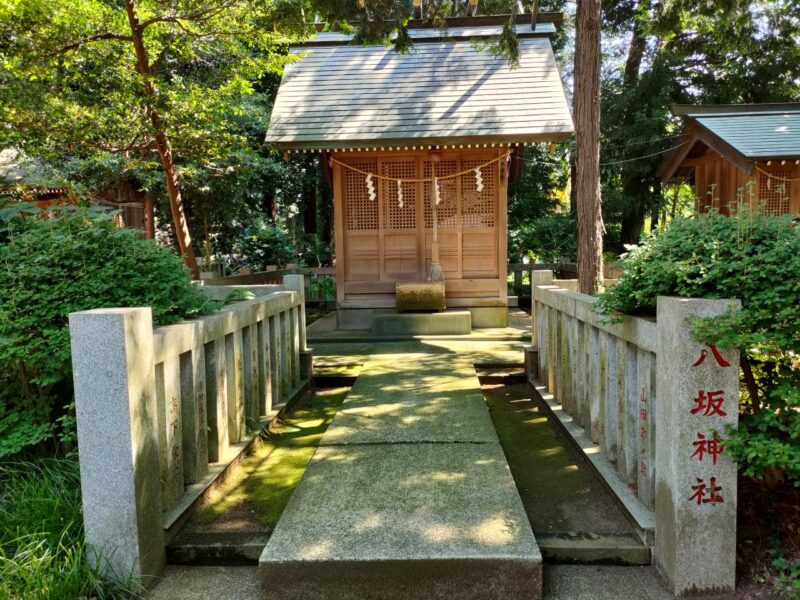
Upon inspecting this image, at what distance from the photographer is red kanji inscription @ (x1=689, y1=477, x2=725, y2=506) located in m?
2.61

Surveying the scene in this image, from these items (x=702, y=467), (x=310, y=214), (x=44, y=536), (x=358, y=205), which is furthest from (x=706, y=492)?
(x=310, y=214)

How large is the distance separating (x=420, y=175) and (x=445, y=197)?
63 cm

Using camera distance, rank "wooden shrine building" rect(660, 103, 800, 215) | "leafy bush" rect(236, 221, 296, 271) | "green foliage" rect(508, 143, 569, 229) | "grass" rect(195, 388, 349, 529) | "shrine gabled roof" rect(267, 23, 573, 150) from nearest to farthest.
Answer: "grass" rect(195, 388, 349, 529) → "shrine gabled roof" rect(267, 23, 573, 150) → "wooden shrine building" rect(660, 103, 800, 215) → "leafy bush" rect(236, 221, 296, 271) → "green foliage" rect(508, 143, 569, 229)

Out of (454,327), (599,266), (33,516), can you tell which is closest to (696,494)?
(33,516)

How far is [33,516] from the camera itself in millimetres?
2967

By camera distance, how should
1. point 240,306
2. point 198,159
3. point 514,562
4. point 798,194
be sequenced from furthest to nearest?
point 198,159 → point 798,194 → point 240,306 → point 514,562

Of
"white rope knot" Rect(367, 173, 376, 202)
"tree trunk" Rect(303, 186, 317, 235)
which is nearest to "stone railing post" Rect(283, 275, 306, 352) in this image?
"white rope knot" Rect(367, 173, 376, 202)

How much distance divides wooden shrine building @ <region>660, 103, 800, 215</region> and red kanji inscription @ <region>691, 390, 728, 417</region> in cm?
789

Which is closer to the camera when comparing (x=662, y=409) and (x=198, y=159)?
(x=662, y=409)

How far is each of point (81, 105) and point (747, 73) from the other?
1842 centimetres

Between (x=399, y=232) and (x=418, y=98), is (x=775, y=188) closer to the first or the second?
(x=418, y=98)

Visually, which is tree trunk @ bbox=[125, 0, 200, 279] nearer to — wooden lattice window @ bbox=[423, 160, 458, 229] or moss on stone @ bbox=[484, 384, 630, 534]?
wooden lattice window @ bbox=[423, 160, 458, 229]

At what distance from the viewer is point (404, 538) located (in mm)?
Answer: 2797

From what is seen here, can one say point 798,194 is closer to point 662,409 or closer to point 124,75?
point 662,409
